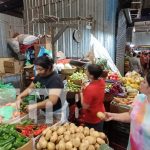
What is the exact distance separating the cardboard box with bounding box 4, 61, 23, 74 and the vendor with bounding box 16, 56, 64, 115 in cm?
291

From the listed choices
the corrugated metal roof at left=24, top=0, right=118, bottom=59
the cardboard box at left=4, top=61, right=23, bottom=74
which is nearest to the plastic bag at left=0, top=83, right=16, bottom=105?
the cardboard box at left=4, top=61, right=23, bottom=74

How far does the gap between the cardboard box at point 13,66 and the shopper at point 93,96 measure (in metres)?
3.15

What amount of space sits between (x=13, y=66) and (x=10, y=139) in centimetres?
387

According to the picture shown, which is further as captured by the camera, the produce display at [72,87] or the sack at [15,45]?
the sack at [15,45]

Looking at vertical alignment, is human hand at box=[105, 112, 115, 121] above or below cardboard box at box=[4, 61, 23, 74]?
below

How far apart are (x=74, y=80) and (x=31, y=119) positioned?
195 centimetres

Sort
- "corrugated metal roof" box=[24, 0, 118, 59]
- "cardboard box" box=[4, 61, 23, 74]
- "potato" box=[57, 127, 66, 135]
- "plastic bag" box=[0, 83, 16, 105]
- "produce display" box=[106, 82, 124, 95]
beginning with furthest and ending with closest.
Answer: "corrugated metal roof" box=[24, 0, 118, 59] < "cardboard box" box=[4, 61, 23, 74] < "produce display" box=[106, 82, 124, 95] < "plastic bag" box=[0, 83, 16, 105] < "potato" box=[57, 127, 66, 135]

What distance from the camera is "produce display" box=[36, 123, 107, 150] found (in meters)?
1.88

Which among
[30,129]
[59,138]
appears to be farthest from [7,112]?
[59,138]

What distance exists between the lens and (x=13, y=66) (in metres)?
5.55

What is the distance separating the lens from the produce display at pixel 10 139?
187 cm

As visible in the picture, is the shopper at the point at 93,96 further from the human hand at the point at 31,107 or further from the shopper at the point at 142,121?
the shopper at the point at 142,121

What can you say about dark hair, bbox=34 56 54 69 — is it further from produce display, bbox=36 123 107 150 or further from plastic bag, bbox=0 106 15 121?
produce display, bbox=36 123 107 150

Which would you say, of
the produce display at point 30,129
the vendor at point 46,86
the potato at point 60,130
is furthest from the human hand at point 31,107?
the potato at point 60,130
